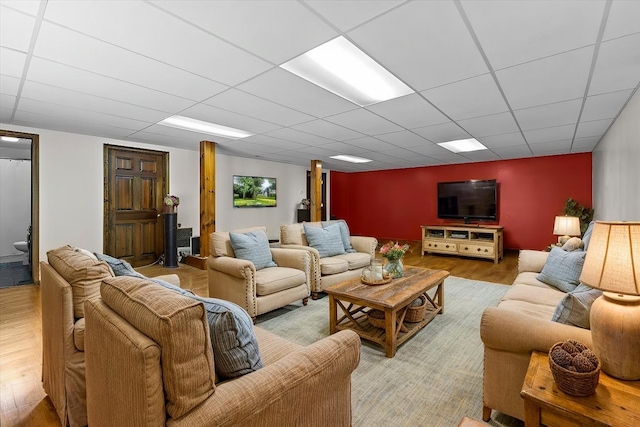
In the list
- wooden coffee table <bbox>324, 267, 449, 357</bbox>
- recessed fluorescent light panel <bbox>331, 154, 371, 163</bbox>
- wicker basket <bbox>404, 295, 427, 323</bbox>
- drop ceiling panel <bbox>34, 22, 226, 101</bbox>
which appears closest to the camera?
drop ceiling panel <bbox>34, 22, 226, 101</bbox>

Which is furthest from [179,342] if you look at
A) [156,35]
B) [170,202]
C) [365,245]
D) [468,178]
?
[468,178]

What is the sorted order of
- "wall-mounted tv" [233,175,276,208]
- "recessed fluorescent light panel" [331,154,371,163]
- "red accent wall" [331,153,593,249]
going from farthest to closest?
"wall-mounted tv" [233,175,276,208]
"recessed fluorescent light panel" [331,154,371,163]
"red accent wall" [331,153,593,249]

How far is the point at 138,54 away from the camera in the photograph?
2154 millimetres

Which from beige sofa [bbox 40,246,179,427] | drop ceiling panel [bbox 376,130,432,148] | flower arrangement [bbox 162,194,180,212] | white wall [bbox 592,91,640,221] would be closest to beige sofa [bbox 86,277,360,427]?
beige sofa [bbox 40,246,179,427]

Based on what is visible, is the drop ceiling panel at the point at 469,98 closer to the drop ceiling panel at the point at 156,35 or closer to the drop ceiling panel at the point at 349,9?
the drop ceiling panel at the point at 349,9

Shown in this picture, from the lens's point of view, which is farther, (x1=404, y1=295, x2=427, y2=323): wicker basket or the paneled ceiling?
(x1=404, y1=295, x2=427, y2=323): wicker basket

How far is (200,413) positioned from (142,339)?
0.28 m

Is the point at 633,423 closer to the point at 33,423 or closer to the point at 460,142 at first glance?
the point at 33,423

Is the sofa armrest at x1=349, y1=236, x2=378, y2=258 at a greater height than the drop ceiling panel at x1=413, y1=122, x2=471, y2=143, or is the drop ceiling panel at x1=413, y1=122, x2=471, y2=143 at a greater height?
the drop ceiling panel at x1=413, y1=122, x2=471, y2=143

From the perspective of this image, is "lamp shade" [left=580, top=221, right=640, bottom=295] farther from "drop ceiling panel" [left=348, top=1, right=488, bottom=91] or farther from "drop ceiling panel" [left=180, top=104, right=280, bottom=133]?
"drop ceiling panel" [left=180, top=104, right=280, bottom=133]

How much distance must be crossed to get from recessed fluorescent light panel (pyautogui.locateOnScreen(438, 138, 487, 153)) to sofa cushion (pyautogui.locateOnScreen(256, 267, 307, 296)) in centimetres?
349

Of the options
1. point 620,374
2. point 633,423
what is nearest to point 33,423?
point 633,423

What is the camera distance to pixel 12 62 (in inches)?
89.2

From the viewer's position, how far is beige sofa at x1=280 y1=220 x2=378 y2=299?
3.60m
